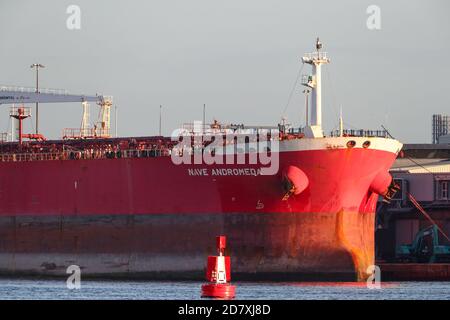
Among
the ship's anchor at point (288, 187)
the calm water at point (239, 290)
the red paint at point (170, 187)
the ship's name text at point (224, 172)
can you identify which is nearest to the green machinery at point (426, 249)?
the calm water at point (239, 290)

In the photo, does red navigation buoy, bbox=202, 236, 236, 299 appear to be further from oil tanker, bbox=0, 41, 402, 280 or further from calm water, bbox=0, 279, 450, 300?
oil tanker, bbox=0, 41, 402, 280

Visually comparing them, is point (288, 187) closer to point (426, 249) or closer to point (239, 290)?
point (239, 290)

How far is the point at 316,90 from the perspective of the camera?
51281 millimetres

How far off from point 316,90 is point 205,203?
5.89m

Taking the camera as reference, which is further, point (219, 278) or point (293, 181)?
point (293, 181)

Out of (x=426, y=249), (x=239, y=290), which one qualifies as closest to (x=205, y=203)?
(x=239, y=290)

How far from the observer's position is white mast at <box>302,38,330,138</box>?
167ft

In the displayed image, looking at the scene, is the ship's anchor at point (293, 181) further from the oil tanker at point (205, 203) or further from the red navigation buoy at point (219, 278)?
the red navigation buoy at point (219, 278)

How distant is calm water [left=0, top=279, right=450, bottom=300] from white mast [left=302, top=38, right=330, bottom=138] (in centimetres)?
600

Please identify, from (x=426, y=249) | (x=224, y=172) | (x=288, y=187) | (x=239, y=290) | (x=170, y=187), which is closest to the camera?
(x=239, y=290)

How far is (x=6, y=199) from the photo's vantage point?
183 feet

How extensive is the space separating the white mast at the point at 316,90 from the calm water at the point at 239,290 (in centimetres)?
600

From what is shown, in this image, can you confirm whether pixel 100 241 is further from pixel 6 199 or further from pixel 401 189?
pixel 401 189
